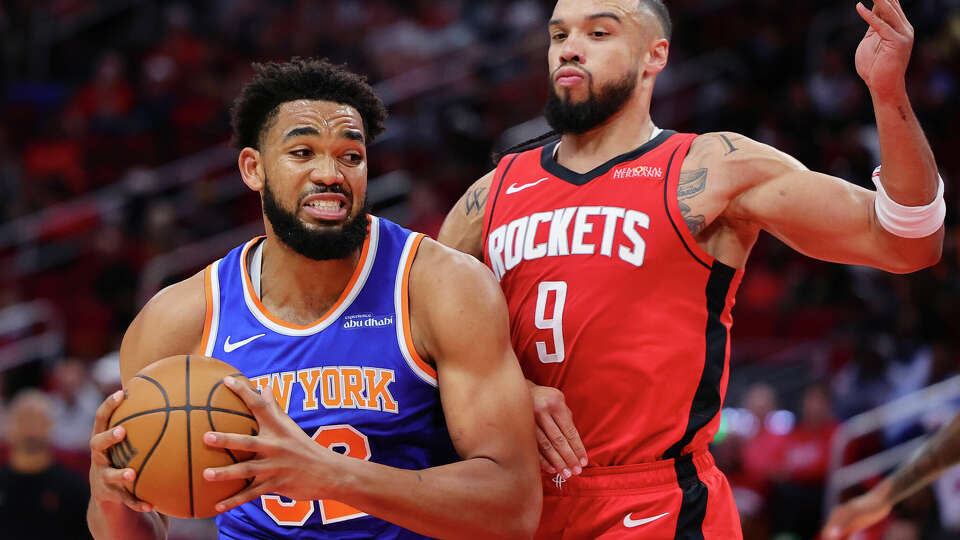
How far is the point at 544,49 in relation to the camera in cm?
1364

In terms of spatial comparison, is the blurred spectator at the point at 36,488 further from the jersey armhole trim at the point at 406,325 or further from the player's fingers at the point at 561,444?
the player's fingers at the point at 561,444

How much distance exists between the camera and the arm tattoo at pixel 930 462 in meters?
4.45

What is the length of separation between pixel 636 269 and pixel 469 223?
753mm

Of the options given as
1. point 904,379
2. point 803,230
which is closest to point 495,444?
point 803,230

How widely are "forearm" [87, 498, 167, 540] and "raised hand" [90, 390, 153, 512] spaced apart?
32 cm

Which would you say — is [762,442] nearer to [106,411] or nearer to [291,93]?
[291,93]

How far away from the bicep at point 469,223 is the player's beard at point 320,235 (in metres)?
0.69

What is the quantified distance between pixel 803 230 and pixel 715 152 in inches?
15.9

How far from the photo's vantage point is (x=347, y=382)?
3.44 m

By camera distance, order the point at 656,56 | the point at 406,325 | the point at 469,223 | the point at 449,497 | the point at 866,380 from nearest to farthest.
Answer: the point at 449,497 → the point at 406,325 → the point at 656,56 → the point at 469,223 → the point at 866,380

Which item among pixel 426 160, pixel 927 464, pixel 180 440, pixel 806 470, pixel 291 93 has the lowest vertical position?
pixel 806 470

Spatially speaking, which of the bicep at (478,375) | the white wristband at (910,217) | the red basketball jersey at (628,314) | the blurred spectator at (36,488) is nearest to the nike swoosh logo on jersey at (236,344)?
the bicep at (478,375)

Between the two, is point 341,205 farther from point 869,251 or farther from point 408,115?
point 408,115

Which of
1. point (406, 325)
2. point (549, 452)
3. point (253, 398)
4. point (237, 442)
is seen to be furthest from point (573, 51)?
point (237, 442)
